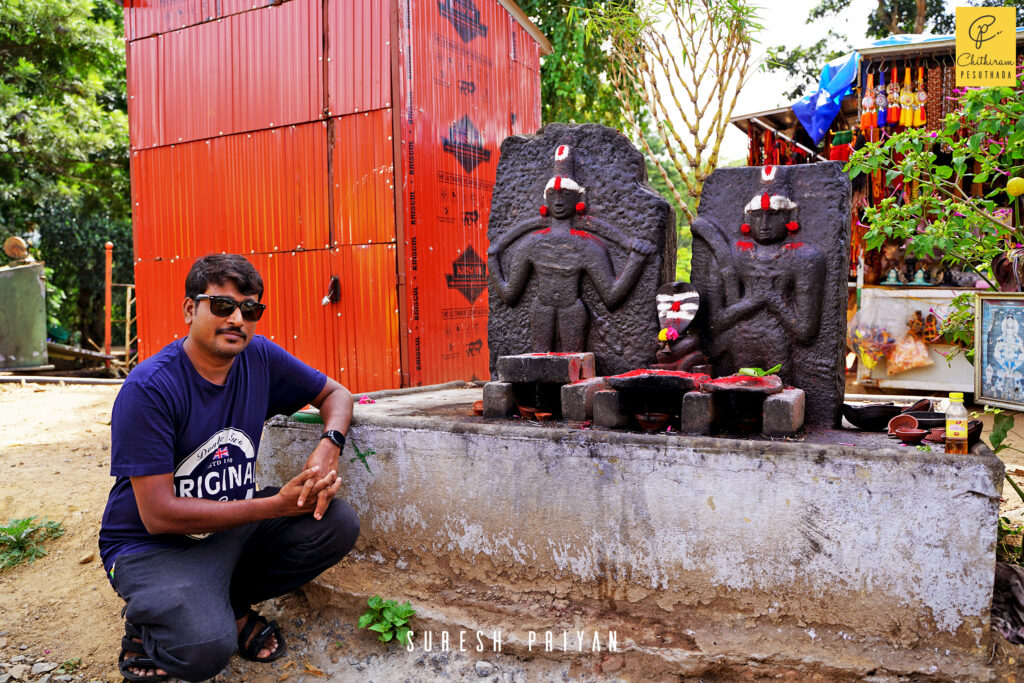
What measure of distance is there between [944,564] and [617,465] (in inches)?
44.1

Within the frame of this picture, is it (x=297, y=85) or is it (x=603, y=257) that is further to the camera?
(x=297, y=85)

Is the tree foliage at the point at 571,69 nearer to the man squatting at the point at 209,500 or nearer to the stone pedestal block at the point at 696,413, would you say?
the stone pedestal block at the point at 696,413

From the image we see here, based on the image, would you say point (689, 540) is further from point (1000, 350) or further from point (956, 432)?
point (1000, 350)

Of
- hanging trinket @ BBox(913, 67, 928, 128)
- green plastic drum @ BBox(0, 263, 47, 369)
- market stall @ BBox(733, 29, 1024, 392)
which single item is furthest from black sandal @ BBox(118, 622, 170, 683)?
green plastic drum @ BBox(0, 263, 47, 369)

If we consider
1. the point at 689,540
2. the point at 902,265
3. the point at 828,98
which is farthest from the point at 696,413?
the point at 828,98

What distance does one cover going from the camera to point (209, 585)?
2.41 meters

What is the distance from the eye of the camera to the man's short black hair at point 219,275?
2.50 m

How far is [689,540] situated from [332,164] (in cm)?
469

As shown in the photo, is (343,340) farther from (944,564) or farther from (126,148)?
(126,148)

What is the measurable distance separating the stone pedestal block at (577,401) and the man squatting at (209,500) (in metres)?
0.98

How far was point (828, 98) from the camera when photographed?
25.8ft

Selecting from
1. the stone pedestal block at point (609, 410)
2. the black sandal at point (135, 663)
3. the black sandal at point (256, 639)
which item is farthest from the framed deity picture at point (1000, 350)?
the black sandal at point (135, 663)

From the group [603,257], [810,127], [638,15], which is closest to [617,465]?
[603,257]

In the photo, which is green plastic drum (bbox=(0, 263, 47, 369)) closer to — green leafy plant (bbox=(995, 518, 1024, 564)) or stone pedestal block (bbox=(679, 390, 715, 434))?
stone pedestal block (bbox=(679, 390, 715, 434))
